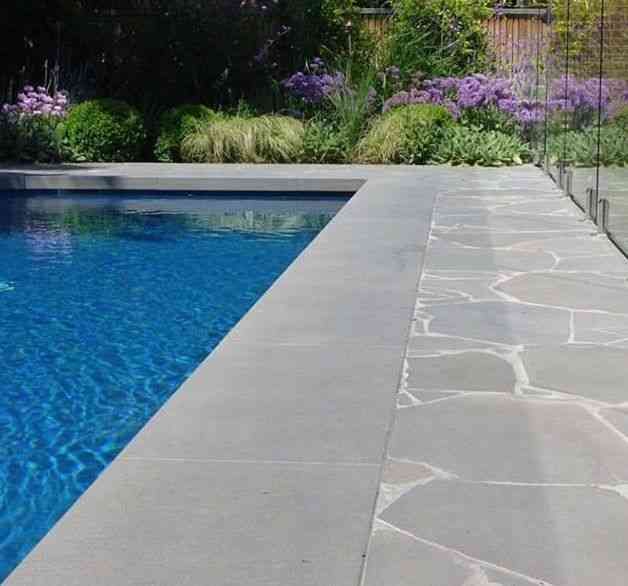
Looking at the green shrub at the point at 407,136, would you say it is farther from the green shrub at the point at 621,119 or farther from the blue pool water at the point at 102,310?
the green shrub at the point at 621,119

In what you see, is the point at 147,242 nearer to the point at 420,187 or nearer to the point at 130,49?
the point at 420,187

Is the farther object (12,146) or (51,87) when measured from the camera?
(51,87)

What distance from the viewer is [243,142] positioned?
15.1 m

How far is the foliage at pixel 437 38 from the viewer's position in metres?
17.1

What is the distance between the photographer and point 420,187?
11.9 metres

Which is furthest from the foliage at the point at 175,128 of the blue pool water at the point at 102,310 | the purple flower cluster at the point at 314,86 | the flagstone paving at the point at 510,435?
the flagstone paving at the point at 510,435

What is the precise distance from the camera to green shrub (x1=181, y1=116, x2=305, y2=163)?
1514 cm

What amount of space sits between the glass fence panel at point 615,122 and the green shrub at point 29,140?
851 cm

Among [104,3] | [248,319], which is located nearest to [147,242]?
[248,319]

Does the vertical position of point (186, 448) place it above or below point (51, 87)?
below

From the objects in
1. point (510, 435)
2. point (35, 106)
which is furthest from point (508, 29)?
point (510, 435)

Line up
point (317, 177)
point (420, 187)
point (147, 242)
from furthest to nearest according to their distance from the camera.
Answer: point (317, 177) → point (420, 187) → point (147, 242)

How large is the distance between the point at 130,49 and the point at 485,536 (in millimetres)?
15090

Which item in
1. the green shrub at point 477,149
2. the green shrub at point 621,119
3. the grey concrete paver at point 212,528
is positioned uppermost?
the green shrub at point 621,119
